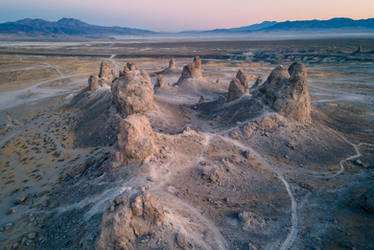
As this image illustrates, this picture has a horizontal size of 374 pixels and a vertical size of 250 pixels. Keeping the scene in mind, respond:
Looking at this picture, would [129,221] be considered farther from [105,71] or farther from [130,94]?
A: [105,71]


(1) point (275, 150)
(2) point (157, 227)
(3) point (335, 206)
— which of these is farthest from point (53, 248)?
(1) point (275, 150)

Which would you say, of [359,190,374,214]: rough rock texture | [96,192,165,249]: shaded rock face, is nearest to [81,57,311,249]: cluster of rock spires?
[96,192,165,249]: shaded rock face

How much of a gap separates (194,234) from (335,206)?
26.9 feet

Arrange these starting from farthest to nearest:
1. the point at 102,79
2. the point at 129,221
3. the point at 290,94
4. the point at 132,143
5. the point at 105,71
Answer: the point at 105,71 → the point at 102,79 → the point at 290,94 → the point at 132,143 → the point at 129,221

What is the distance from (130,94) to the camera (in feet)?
69.7

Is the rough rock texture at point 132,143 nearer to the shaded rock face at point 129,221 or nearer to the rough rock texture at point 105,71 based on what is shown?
the shaded rock face at point 129,221

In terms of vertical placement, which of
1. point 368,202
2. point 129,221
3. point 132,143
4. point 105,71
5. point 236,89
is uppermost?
point 105,71

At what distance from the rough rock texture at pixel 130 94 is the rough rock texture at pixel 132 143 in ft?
22.6

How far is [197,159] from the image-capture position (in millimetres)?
15625

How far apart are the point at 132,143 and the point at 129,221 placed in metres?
5.94

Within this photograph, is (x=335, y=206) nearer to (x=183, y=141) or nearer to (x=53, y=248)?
(x=183, y=141)

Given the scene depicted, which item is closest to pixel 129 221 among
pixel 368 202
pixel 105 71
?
pixel 368 202

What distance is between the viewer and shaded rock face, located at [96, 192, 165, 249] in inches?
331

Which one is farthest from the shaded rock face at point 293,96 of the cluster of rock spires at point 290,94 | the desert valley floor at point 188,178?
the desert valley floor at point 188,178
